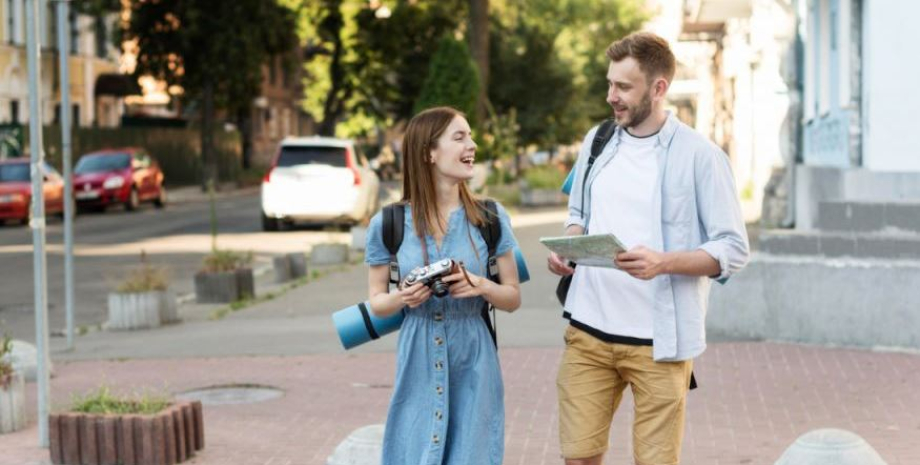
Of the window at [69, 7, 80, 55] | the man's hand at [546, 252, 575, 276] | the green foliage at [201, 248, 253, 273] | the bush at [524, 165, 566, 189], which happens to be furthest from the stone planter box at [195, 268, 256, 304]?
the window at [69, 7, 80, 55]

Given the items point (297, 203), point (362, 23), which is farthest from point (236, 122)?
point (297, 203)

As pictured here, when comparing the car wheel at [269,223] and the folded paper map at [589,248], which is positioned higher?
the folded paper map at [589,248]

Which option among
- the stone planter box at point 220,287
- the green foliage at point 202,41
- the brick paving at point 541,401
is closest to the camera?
the brick paving at point 541,401

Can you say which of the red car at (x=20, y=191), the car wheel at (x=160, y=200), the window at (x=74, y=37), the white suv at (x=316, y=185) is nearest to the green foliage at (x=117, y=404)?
the white suv at (x=316, y=185)

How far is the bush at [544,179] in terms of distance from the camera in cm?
3522

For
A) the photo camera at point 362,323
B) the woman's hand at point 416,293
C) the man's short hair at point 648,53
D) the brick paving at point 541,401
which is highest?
the man's short hair at point 648,53

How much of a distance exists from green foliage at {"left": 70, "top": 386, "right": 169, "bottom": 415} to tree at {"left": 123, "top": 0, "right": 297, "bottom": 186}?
135ft

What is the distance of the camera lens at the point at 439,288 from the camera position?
4.83 m

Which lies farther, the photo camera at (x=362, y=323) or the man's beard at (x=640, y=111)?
A: the photo camera at (x=362, y=323)

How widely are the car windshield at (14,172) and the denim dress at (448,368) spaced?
29.3 m

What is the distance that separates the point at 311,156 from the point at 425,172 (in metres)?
23.9

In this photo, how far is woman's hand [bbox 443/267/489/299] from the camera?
486cm

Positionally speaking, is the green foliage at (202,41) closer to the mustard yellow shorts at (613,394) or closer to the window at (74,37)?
the window at (74,37)

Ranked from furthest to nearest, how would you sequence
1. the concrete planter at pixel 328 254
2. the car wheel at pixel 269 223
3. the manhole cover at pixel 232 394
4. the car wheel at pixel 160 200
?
the car wheel at pixel 160 200, the car wheel at pixel 269 223, the concrete planter at pixel 328 254, the manhole cover at pixel 232 394
